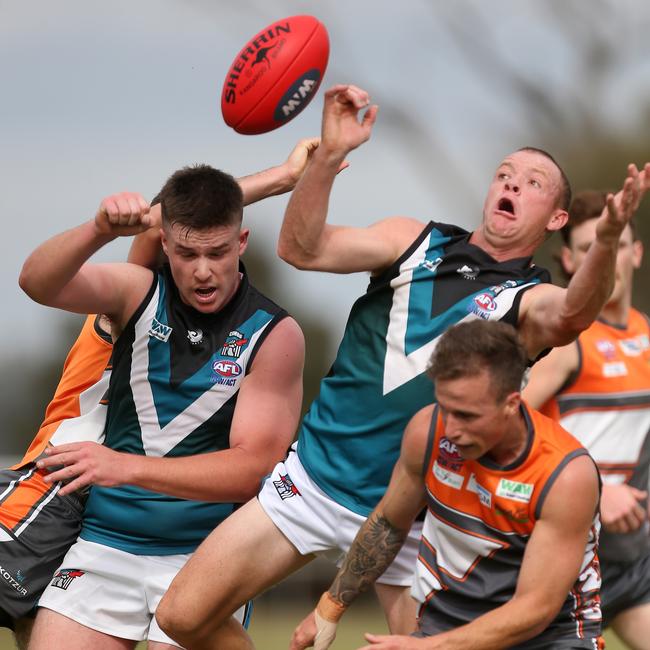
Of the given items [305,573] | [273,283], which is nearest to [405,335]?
[305,573]

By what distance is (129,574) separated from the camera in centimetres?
552

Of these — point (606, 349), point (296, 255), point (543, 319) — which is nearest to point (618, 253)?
point (606, 349)

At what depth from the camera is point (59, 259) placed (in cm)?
507

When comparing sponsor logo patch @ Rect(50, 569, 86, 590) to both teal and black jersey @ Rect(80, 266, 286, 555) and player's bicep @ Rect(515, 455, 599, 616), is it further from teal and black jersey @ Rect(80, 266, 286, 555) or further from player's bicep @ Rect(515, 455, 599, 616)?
player's bicep @ Rect(515, 455, 599, 616)

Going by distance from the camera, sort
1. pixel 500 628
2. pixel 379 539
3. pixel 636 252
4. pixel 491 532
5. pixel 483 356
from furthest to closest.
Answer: pixel 636 252, pixel 379 539, pixel 491 532, pixel 483 356, pixel 500 628

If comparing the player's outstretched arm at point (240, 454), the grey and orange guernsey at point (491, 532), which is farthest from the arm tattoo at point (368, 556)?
the player's outstretched arm at point (240, 454)

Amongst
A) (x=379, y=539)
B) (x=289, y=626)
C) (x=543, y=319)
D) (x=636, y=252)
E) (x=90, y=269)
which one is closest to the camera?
(x=379, y=539)

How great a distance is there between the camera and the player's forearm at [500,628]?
14.0 ft

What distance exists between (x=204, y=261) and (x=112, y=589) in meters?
1.46

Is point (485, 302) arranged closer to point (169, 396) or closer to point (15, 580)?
point (169, 396)

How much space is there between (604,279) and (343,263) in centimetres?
110

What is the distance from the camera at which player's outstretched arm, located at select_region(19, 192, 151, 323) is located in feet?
16.1

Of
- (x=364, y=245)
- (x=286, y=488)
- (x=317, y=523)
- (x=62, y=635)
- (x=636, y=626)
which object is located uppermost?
(x=364, y=245)

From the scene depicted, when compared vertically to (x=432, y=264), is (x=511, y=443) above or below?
below
